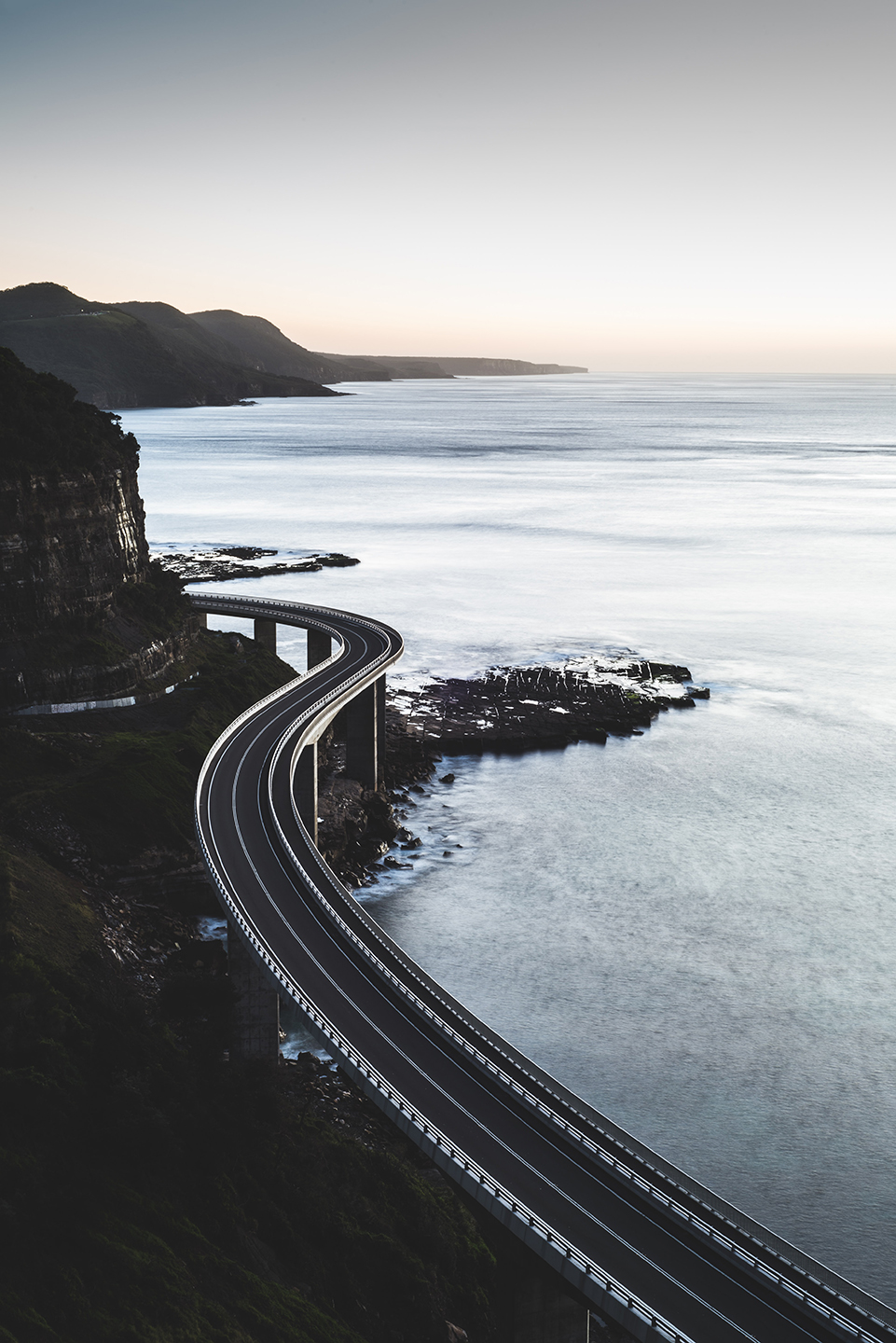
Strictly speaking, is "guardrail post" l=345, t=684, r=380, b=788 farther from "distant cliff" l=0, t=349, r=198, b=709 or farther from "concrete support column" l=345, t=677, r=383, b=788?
"distant cliff" l=0, t=349, r=198, b=709

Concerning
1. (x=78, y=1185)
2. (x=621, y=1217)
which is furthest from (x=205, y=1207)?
(x=621, y=1217)

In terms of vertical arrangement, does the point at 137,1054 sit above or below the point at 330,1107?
above

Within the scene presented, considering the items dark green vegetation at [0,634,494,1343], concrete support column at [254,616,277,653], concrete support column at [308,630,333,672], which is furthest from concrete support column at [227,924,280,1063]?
concrete support column at [254,616,277,653]

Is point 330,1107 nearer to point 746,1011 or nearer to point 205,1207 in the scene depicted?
point 205,1207

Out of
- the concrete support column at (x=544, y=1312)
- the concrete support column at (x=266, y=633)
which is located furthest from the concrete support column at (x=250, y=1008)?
the concrete support column at (x=266, y=633)

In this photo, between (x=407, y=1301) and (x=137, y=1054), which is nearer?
(x=407, y=1301)

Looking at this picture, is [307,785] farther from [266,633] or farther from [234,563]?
[234,563]

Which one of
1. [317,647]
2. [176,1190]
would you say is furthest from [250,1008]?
[317,647]
